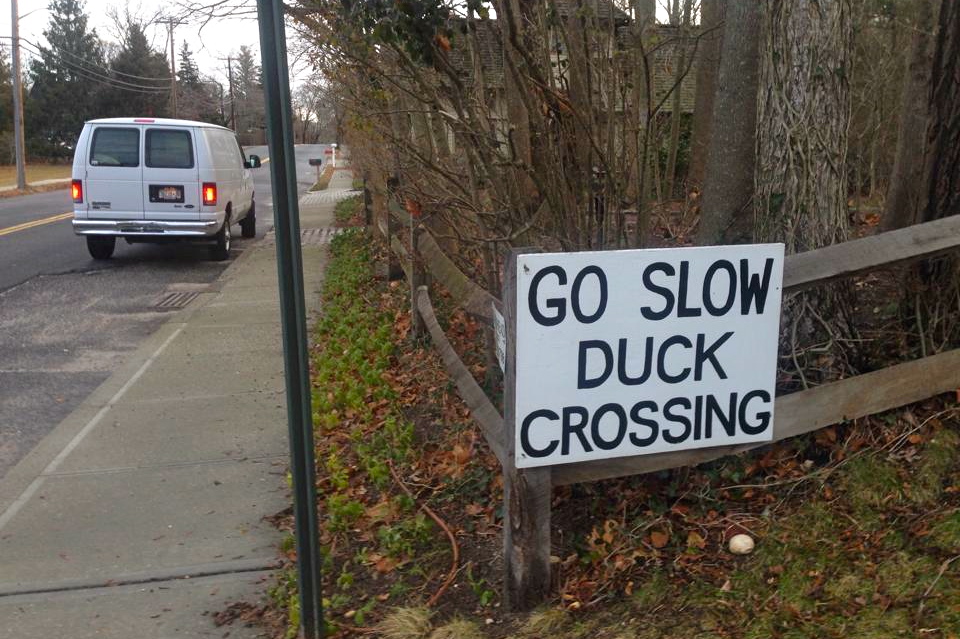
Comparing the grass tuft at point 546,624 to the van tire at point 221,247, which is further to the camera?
the van tire at point 221,247

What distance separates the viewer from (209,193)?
44.1 ft

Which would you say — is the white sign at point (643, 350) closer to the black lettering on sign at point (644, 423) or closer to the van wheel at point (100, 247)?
the black lettering on sign at point (644, 423)

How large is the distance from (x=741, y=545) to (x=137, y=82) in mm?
71466

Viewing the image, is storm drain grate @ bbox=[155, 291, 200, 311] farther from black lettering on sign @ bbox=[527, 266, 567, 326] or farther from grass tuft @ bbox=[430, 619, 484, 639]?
black lettering on sign @ bbox=[527, 266, 567, 326]

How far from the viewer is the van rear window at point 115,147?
13.0 m

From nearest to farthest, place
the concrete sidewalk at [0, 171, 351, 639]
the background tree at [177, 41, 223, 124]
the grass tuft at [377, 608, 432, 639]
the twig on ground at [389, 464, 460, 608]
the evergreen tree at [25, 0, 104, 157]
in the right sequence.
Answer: the grass tuft at [377, 608, 432, 639], the twig on ground at [389, 464, 460, 608], the concrete sidewalk at [0, 171, 351, 639], the evergreen tree at [25, 0, 104, 157], the background tree at [177, 41, 223, 124]

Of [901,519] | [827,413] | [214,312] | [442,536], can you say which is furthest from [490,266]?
[214,312]

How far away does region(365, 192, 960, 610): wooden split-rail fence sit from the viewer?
3297 millimetres

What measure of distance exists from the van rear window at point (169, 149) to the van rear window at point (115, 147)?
0.19 m

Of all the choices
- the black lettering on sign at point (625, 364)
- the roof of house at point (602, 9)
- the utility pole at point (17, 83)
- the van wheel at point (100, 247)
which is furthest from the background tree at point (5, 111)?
the black lettering on sign at point (625, 364)

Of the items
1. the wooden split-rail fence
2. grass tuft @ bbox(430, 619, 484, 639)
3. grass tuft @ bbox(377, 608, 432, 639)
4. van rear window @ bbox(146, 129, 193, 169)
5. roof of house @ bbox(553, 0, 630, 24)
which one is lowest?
grass tuft @ bbox(377, 608, 432, 639)

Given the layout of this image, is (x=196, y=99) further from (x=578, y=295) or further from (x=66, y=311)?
(x=578, y=295)

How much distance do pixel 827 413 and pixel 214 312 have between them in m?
7.57

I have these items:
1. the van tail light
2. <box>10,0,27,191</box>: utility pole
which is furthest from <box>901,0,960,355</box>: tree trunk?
<box>10,0,27,191</box>: utility pole
